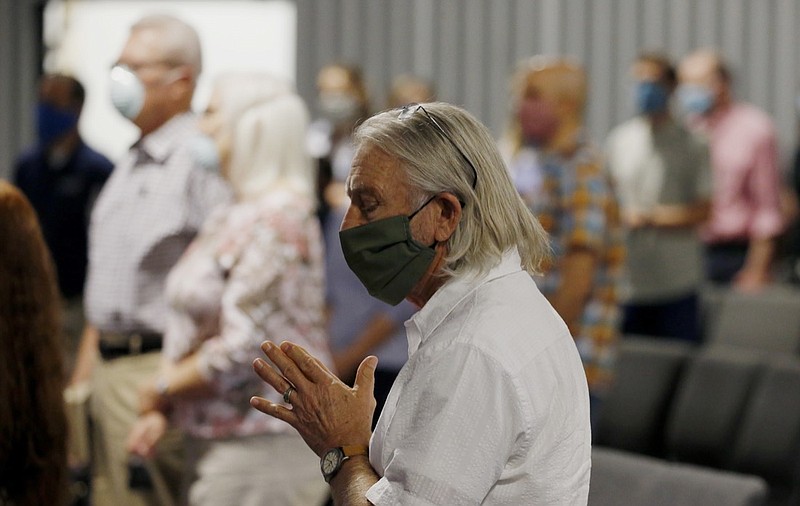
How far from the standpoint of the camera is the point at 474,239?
1.63m

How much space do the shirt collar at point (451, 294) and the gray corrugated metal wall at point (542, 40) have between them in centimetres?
608

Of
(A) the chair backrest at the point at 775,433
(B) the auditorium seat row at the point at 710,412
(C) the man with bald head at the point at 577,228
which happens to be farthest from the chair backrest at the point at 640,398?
(C) the man with bald head at the point at 577,228

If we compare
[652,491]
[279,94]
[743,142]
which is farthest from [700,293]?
[652,491]

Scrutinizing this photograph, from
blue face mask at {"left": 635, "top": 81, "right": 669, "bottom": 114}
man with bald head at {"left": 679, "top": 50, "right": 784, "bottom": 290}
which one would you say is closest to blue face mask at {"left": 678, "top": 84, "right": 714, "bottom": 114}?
man with bald head at {"left": 679, "top": 50, "right": 784, "bottom": 290}

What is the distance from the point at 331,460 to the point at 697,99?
5172 millimetres

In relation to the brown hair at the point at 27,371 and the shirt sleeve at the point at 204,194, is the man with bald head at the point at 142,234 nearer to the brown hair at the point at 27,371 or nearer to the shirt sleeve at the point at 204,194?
the shirt sleeve at the point at 204,194

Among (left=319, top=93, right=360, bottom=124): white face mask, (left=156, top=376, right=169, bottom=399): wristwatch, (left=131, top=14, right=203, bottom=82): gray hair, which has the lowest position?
(left=156, top=376, right=169, bottom=399): wristwatch

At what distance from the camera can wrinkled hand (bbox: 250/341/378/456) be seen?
164cm

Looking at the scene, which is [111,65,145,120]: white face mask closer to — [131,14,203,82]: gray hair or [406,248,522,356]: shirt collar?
[131,14,203,82]: gray hair

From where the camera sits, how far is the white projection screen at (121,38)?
6.95 meters

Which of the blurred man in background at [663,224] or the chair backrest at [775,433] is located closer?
the chair backrest at [775,433]

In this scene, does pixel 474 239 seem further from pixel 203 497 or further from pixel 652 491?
pixel 203 497

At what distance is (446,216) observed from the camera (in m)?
1.63

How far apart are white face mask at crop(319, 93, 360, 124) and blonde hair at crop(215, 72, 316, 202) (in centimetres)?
235
